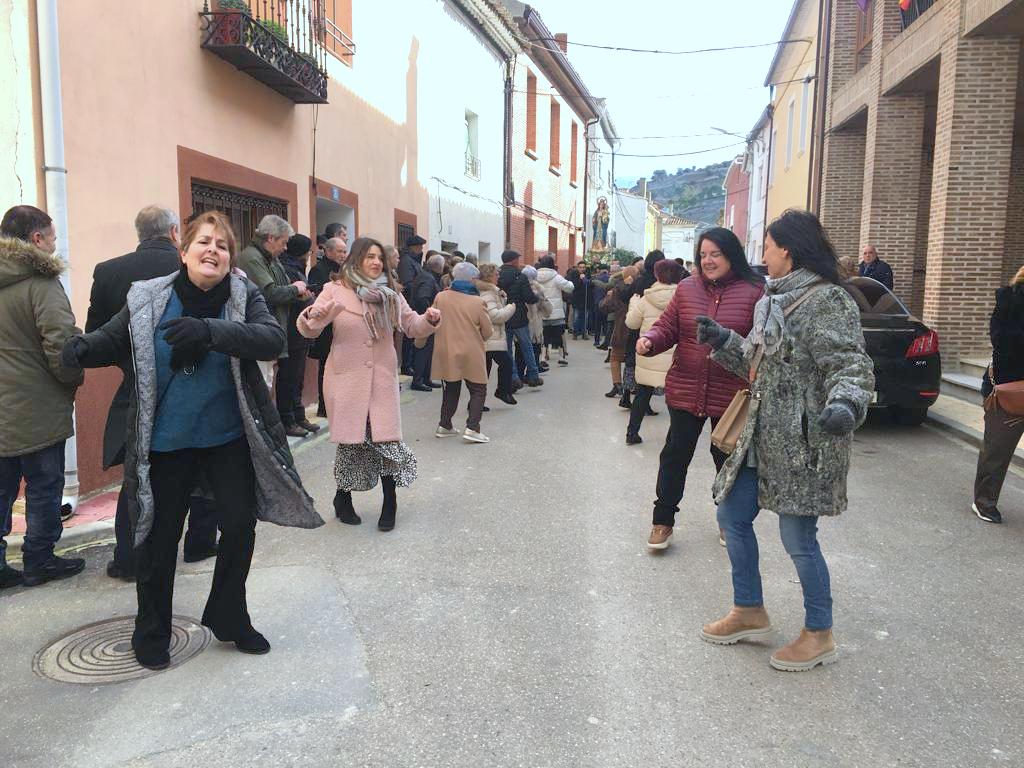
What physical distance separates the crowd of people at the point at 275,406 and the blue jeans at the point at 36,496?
0.03ft

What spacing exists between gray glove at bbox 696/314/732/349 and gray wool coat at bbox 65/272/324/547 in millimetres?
1701

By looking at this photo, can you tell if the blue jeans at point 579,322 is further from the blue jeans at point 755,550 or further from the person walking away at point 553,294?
the blue jeans at point 755,550

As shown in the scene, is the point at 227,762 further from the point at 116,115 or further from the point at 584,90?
the point at 584,90

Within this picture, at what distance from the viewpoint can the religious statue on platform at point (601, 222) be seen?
112ft

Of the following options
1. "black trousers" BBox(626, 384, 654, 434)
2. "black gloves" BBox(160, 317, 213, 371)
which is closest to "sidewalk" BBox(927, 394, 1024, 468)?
"black trousers" BBox(626, 384, 654, 434)

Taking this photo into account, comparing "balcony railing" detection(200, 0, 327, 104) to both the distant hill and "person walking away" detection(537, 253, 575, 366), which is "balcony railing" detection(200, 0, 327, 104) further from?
the distant hill

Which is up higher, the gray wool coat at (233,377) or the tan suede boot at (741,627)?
the gray wool coat at (233,377)

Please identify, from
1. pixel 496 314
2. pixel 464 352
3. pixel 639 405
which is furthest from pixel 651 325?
pixel 496 314

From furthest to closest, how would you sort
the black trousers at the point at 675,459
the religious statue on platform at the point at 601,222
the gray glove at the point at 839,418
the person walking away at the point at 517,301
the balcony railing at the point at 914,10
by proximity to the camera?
the religious statue on platform at the point at 601,222 < the balcony railing at the point at 914,10 < the person walking away at the point at 517,301 < the black trousers at the point at 675,459 < the gray glove at the point at 839,418

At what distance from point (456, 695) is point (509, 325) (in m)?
7.48

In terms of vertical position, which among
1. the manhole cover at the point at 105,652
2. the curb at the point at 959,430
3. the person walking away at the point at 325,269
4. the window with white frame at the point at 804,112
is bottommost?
the manhole cover at the point at 105,652

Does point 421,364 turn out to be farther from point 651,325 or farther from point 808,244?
point 808,244

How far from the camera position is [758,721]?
2949 mm

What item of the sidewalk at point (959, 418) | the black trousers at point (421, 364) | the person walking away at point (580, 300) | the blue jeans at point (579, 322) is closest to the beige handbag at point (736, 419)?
the sidewalk at point (959, 418)
